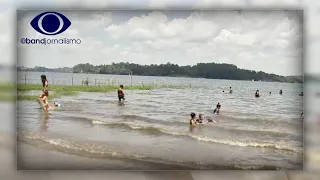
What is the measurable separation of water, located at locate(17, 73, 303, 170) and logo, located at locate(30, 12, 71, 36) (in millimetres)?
375

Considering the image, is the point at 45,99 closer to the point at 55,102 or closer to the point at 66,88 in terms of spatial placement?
the point at 55,102

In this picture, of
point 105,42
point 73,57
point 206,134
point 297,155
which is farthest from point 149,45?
point 297,155

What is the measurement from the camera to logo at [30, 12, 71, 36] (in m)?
3.36

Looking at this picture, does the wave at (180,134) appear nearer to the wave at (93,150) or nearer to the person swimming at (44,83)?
the wave at (93,150)

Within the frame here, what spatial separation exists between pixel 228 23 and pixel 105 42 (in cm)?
106

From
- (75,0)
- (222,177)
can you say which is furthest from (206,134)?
(75,0)

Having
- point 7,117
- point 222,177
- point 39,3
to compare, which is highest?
point 39,3

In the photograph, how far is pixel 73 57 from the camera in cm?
342

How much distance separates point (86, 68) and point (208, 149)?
1263 mm

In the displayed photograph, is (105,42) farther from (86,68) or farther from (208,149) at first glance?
(208,149)

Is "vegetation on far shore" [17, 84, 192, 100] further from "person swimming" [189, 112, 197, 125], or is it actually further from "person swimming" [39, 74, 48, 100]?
"person swimming" [189, 112, 197, 125]

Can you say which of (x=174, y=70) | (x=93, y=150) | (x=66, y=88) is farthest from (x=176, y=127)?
(x=66, y=88)

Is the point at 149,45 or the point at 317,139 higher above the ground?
the point at 149,45

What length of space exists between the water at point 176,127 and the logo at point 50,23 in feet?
1.23
